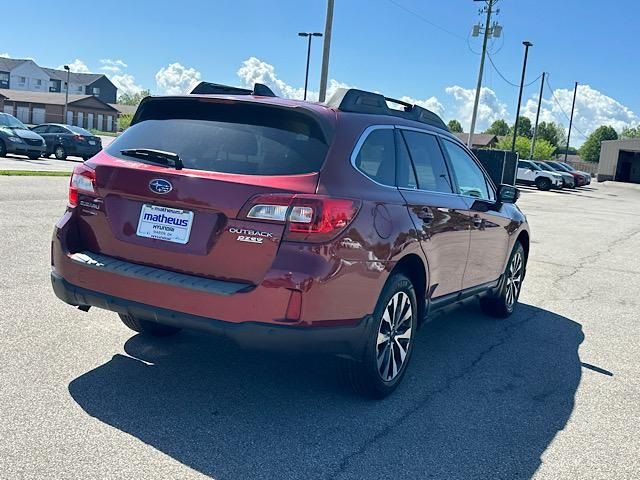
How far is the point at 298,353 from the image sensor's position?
3404mm

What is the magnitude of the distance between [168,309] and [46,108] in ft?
268

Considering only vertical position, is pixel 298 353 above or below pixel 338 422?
above

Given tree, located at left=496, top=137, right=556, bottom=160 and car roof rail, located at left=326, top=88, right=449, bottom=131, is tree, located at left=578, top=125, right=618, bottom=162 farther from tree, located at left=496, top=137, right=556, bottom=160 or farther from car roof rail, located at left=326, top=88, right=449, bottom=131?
car roof rail, located at left=326, top=88, right=449, bottom=131

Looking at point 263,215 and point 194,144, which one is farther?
point 194,144

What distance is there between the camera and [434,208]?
4.43 m

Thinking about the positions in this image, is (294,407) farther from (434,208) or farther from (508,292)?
(508,292)

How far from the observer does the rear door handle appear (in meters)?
4.21

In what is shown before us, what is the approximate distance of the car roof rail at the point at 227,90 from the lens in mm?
4309

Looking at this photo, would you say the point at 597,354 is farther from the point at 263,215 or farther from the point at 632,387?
the point at 263,215

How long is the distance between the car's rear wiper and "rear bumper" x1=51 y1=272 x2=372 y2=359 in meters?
0.80

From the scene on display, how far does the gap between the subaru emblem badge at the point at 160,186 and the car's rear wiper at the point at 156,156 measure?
0.38 ft

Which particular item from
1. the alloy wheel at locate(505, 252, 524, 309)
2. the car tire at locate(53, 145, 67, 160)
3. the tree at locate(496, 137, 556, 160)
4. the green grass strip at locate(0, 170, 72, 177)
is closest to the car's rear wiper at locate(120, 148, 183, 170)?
the alloy wheel at locate(505, 252, 524, 309)

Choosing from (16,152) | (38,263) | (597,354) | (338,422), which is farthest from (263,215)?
(16,152)

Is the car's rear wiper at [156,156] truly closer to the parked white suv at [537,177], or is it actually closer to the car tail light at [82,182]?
the car tail light at [82,182]
